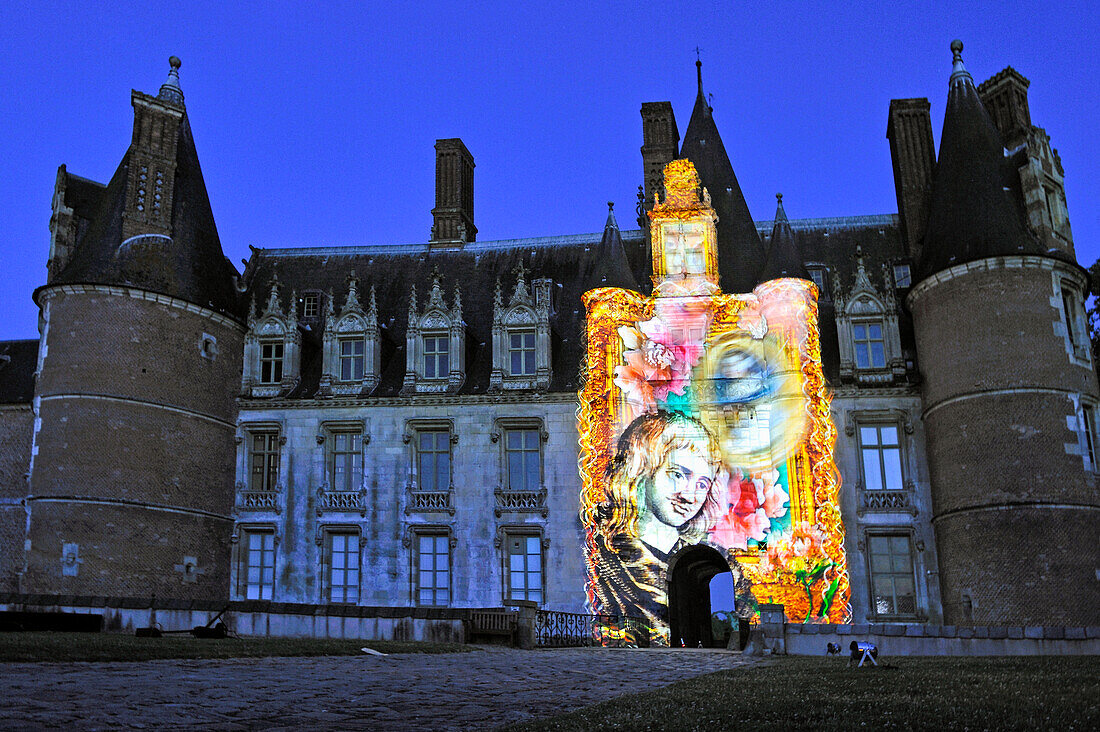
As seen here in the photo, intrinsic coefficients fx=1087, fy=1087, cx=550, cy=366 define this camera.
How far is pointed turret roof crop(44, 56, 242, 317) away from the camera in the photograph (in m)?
30.4

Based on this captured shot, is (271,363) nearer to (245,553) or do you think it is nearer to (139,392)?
(139,392)

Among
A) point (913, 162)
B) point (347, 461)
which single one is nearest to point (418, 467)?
point (347, 461)

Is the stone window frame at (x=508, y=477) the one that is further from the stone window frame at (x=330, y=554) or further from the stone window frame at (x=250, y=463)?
the stone window frame at (x=250, y=463)

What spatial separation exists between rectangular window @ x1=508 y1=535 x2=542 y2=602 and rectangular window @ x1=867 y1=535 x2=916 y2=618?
8.97 meters

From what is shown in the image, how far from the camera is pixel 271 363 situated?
3350 centimetres

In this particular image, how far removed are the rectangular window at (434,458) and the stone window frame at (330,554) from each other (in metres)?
2.36

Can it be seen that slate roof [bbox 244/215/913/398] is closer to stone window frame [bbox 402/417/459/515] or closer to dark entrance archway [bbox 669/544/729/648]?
stone window frame [bbox 402/417/459/515]

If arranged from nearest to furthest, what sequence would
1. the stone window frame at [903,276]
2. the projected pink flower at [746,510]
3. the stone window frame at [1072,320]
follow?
the stone window frame at [1072,320] → the projected pink flower at [746,510] → the stone window frame at [903,276]

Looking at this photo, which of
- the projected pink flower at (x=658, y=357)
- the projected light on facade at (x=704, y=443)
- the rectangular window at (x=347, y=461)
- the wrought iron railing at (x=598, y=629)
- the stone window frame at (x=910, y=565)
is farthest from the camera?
the rectangular window at (x=347, y=461)

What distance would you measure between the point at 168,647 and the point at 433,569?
48.3 feet

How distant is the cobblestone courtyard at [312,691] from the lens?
907 cm

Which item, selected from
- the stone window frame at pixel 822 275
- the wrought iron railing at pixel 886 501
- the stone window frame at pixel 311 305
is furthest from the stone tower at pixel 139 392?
the wrought iron railing at pixel 886 501

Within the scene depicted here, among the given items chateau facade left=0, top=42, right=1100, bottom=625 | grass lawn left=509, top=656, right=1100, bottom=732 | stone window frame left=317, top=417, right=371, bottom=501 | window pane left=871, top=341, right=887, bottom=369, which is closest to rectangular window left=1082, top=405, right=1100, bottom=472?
chateau facade left=0, top=42, right=1100, bottom=625

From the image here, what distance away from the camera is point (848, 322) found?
30859mm
